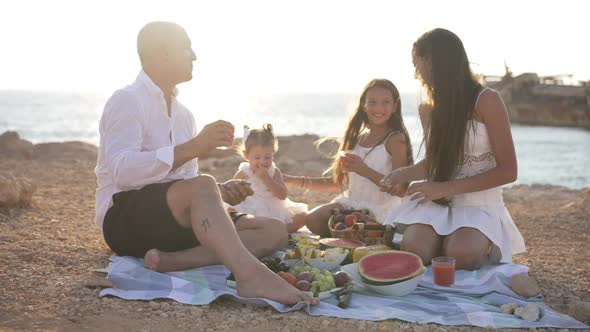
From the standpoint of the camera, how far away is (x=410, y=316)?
3.28 metres

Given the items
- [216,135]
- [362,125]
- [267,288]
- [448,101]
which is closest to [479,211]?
[448,101]

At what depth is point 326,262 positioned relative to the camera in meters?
4.17

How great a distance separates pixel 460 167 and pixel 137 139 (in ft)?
6.99

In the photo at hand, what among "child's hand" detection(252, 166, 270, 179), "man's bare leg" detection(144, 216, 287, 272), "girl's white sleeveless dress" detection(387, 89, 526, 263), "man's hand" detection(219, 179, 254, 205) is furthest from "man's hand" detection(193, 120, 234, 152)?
"child's hand" detection(252, 166, 270, 179)

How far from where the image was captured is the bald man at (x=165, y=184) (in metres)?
3.42

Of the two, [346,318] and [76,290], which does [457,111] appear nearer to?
[346,318]

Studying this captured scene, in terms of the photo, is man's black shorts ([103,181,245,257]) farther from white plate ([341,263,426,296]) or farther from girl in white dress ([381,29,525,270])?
girl in white dress ([381,29,525,270])

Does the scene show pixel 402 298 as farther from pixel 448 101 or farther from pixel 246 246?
pixel 448 101

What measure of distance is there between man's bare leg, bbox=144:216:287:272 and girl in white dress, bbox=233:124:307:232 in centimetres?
97

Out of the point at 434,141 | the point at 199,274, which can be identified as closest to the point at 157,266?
the point at 199,274

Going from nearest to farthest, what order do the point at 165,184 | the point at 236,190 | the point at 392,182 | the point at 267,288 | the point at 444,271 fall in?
the point at 267,288, the point at 165,184, the point at 444,271, the point at 236,190, the point at 392,182

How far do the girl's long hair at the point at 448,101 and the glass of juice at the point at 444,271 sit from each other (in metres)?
0.69

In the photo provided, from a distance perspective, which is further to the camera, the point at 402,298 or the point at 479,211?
the point at 479,211

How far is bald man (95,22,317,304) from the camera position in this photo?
3.42 m
